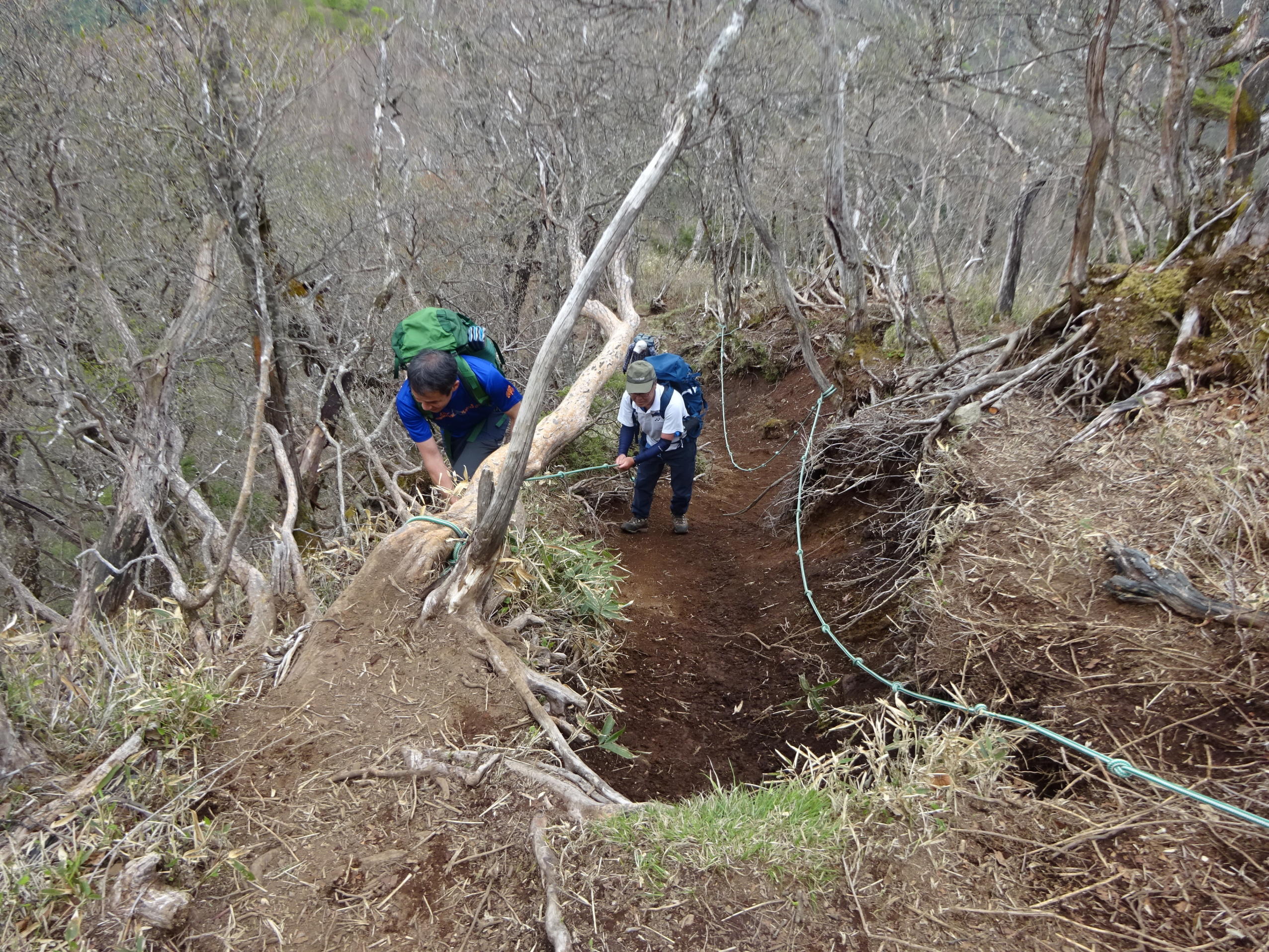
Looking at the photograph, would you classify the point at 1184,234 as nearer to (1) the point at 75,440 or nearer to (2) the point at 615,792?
(2) the point at 615,792

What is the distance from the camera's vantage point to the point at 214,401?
8289mm

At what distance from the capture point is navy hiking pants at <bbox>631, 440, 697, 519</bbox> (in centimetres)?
595

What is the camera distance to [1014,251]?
28.6ft

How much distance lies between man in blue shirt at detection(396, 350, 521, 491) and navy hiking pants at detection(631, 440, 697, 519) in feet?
5.15

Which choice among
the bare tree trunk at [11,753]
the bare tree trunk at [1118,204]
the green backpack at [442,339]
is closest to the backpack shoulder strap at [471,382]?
the green backpack at [442,339]

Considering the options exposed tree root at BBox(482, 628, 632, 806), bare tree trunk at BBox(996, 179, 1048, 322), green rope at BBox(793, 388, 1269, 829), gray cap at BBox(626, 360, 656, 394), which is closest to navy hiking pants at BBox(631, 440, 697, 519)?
gray cap at BBox(626, 360, 656, 394)

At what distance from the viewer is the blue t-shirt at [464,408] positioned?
422cm

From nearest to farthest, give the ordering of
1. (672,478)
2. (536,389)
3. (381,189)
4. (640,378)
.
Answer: (536,389), (640,378), (672,478), (381,189)

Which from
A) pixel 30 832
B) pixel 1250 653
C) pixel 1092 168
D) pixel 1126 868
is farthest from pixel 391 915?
pixel 1092 168

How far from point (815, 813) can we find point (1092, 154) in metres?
4.72

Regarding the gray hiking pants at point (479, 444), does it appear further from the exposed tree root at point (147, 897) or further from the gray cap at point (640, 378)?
the exposed tree root at point (147, 897)

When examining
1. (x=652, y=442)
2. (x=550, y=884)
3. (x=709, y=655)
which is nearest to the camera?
(x=550, y=884)

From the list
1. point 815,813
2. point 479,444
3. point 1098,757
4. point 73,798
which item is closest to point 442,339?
point 479,444

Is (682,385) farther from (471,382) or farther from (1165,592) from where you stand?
(1165,592)
